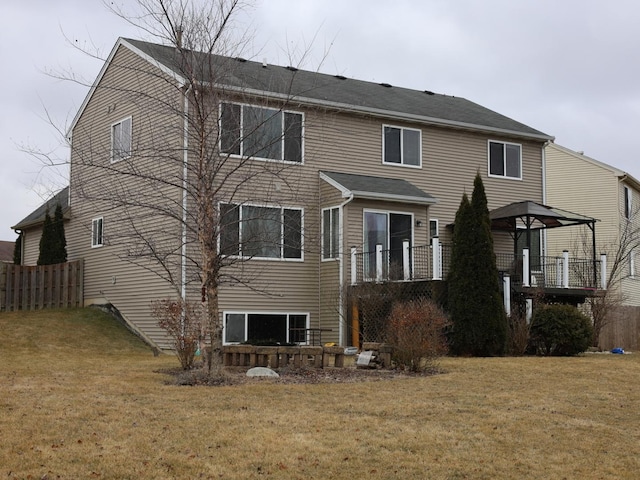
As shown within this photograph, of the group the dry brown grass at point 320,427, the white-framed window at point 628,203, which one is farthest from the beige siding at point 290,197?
the white-framed window at point 628,203

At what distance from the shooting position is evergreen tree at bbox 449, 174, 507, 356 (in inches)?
690

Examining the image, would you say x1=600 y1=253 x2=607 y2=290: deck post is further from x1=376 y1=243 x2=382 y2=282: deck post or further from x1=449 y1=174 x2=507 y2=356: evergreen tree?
x1=376 y1=243 x2=382 y2=282: deck post

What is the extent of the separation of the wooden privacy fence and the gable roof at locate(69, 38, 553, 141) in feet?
13.3

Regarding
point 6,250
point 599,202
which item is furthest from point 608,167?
point 6,250

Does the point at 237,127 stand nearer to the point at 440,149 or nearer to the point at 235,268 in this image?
the point at 235,268

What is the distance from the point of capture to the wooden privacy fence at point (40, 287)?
76.0 ft

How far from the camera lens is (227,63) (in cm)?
1311

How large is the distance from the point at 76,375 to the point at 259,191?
7.89m

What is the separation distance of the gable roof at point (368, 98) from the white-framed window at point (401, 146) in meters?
0.41

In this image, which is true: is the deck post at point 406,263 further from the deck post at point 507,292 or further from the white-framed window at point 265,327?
the white-framed window at point 265,327

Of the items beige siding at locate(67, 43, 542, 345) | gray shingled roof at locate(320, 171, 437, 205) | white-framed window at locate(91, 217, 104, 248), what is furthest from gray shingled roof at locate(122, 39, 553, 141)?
white-framed window at locate(91, 217, 104, 248)

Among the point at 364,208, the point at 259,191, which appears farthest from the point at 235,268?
the point at 364,208

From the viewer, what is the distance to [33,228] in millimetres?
27828

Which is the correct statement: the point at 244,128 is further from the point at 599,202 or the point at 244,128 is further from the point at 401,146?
the point at 599,202
